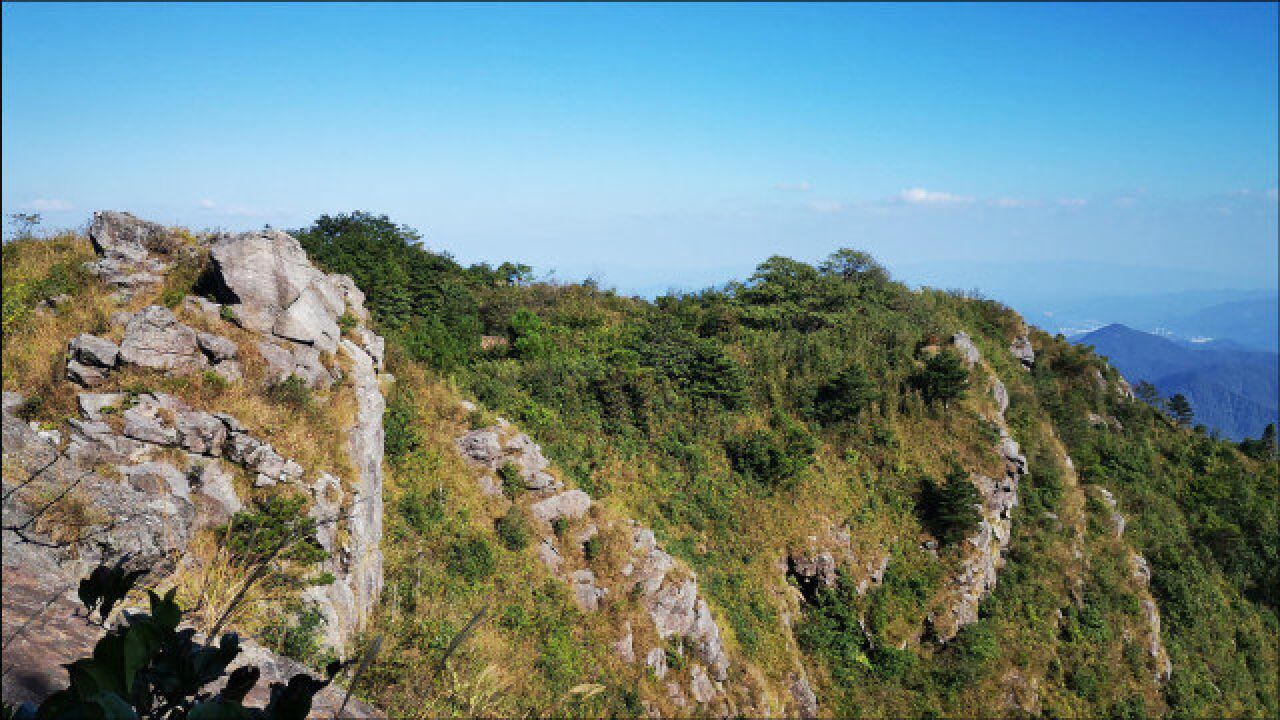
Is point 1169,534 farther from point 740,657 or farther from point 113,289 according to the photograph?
point 113,289

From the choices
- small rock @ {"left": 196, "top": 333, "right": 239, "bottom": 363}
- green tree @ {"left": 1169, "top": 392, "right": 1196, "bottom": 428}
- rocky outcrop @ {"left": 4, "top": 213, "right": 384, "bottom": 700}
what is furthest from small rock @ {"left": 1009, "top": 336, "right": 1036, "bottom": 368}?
small rock @ {"left": 196, "top": 333, "right": 239, "bottom": 363}

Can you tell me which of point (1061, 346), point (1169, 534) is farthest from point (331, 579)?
point (1061, 346)

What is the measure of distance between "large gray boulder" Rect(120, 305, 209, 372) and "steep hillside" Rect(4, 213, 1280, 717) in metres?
0.17

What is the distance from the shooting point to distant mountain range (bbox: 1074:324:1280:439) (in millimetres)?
127062

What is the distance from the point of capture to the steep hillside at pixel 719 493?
8445mm

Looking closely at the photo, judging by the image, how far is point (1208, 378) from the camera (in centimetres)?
16562

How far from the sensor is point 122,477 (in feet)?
20.6

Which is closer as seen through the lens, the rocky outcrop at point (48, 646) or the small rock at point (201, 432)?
the rocky outcrop at point (48, 646)

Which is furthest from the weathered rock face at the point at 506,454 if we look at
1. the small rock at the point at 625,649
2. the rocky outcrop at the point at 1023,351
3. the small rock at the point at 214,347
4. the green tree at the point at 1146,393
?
the green tree at the point at 1146,393

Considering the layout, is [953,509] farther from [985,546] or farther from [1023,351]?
[1023,351]

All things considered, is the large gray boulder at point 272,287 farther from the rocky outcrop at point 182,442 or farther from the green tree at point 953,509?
the green tree at point 953,509

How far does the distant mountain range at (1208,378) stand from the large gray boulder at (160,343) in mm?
Answer: 137303

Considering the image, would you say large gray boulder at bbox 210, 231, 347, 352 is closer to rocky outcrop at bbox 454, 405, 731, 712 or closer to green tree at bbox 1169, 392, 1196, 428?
rocky outcrop at bbox 454, 405, 731, 712

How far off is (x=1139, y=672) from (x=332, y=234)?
33.7 meters
